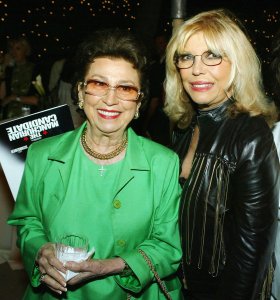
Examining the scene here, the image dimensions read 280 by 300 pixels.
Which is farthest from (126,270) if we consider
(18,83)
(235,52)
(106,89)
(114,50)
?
(18,83)

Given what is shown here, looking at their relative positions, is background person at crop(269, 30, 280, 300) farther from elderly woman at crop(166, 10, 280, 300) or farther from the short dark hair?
the short dark hair

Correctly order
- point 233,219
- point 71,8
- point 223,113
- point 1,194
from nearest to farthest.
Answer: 1. point 233,219
2. point 223,113
3. point 1,194
4. point 71,8

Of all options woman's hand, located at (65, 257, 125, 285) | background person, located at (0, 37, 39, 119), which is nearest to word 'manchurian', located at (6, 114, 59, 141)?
woman's hand, located at (65, 257, 125, 285)

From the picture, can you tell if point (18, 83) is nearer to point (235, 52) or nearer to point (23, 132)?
point (23, 132)

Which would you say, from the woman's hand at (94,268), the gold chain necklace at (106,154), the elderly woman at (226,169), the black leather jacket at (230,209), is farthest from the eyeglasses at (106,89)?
the woman's hand at (94,268)

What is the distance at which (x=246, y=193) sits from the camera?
6.93ft

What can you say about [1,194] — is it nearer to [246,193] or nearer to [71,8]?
[246,193]

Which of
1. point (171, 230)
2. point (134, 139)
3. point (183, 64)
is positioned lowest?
point (171, 230)

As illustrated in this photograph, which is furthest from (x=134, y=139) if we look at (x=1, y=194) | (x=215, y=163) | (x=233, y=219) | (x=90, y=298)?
(x=1, y=194)

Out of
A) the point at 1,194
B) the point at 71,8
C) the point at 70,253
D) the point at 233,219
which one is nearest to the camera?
the point at 70,253

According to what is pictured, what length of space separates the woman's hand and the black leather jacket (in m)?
0.46

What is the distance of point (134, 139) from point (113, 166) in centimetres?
23

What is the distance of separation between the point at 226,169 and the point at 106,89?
0.80 m

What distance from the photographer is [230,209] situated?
226cm
